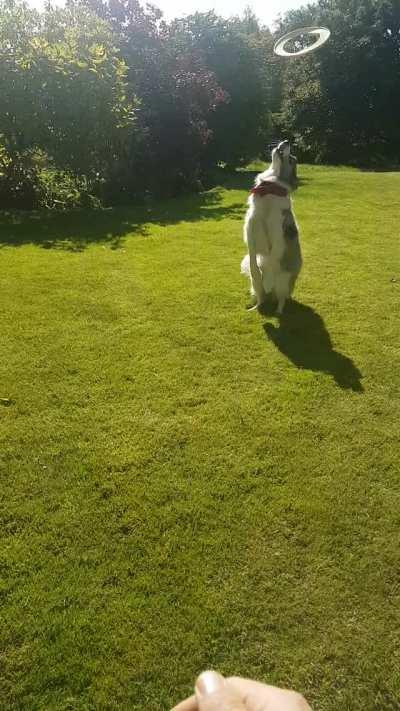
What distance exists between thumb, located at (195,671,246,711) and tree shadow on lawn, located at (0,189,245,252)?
401 inches

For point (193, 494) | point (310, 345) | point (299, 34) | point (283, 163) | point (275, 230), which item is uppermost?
point (299, 34)

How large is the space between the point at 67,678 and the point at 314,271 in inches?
321

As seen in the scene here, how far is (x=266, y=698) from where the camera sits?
1.23 m

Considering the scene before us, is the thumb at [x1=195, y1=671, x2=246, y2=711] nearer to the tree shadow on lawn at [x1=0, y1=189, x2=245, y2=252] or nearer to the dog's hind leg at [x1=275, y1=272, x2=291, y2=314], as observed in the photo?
the dog's hind leg at [x1=275, y1=272, x2=291, y2=314]

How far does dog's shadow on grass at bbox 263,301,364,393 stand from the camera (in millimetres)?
6082

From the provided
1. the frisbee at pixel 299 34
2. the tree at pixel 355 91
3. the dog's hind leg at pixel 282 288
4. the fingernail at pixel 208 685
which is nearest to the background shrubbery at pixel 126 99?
the tree at pixel 355 91

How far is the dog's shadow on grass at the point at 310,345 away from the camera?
20.0ft

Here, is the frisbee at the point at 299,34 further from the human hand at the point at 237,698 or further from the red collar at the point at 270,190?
the human hand at the point at 237,698

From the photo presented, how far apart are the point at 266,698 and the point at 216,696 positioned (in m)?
0.12

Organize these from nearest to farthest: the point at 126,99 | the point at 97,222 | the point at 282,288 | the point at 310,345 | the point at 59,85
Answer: the point at 310,345
the point at 282,288
the point at 59,85
the point at 97,222
the point at 126,99

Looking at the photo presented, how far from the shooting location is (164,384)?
18.9ft

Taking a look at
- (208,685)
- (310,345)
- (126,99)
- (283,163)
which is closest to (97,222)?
(126,99)

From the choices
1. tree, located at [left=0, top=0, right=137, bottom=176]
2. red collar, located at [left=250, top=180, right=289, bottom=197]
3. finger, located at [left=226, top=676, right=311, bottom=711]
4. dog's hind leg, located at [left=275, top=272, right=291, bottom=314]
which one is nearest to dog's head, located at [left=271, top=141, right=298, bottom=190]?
red collar, located at [left=250, top=180, right=289, bottom=197]

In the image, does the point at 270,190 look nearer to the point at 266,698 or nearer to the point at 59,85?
the point at 266,698
